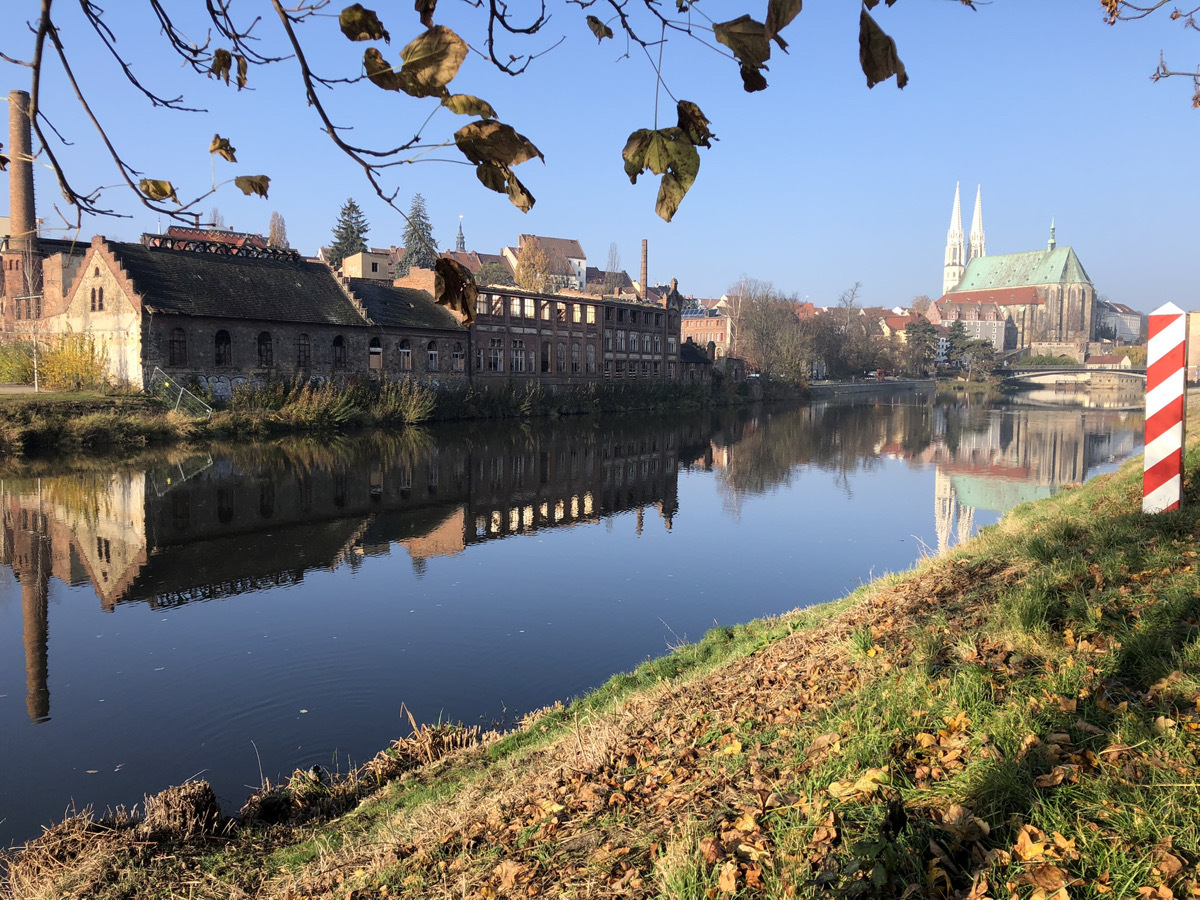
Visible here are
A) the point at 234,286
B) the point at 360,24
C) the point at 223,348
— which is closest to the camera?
the point at 360,24

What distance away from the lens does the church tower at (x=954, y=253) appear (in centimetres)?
17862

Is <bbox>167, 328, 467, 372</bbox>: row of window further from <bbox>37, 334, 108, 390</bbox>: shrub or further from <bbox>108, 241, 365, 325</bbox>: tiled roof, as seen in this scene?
<bbox>37, 334, 108, 390</bbox>: shrub

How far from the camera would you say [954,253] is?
18000 cm

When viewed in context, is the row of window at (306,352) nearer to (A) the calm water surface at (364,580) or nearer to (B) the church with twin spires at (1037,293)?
(A) the calm water surface at (364,580)

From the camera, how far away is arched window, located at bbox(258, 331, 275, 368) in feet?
121

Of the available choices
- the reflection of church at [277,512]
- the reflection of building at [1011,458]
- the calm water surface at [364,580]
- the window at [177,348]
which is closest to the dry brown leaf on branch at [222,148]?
the calm water surface at [364,580]

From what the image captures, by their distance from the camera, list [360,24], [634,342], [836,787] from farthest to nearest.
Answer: [634,342] → [836,787] → [360,24]

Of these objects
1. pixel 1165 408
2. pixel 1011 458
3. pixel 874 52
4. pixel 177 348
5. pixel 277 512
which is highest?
pixel 177 348

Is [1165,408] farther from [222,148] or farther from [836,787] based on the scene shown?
[222,148]

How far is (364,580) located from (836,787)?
11.4m

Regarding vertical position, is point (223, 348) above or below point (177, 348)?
above

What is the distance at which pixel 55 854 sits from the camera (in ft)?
16.0

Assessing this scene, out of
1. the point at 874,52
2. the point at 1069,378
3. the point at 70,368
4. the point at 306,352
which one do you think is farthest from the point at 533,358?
the point at 1069,378

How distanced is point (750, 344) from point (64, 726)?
80501mm
